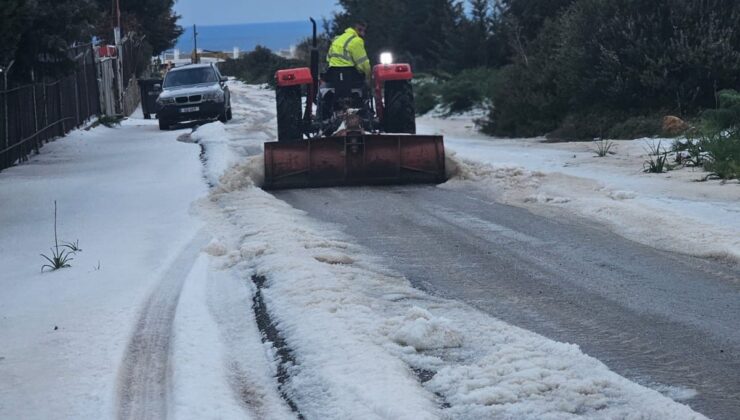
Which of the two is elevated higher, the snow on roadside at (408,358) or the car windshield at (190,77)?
the car windshield at (190,77)

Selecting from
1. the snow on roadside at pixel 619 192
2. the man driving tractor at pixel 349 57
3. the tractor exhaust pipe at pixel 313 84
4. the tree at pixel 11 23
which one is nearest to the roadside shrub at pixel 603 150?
the snow on roadside at pixel 619 192

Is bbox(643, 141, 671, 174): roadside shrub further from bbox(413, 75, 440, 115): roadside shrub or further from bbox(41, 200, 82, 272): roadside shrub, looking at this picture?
bbox(413, 75, 440, 115): roadside shrub

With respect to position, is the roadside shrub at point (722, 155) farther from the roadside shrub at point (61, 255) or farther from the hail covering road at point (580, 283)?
the roadside shrub at point (61, 255)

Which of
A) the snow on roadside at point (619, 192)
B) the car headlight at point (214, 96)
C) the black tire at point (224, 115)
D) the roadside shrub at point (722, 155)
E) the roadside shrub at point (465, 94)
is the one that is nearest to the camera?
the snow on roadside at point (619, 192)

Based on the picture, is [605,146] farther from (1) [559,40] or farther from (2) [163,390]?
(2) [163,390]

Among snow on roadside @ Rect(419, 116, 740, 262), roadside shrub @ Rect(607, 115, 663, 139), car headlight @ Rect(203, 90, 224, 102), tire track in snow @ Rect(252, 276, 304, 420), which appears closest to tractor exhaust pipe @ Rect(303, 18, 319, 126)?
snow on roadside @ Rect(419, 116, 740, 262)

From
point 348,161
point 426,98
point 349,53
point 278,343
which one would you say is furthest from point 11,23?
point 426,98

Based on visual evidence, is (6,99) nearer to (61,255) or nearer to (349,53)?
(349,53)

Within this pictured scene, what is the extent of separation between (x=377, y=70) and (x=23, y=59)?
624 centimetres

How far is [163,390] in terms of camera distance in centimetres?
541

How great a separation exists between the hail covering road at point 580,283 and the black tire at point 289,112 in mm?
4400

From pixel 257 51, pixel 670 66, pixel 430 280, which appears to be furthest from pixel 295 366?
pixel 257 51

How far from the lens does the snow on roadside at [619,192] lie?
9.09 meters

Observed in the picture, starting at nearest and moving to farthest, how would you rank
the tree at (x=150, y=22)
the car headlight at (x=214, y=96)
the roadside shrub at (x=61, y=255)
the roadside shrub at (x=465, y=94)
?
the roadside shrub at (x=61, y=255) < the car headlight at (x=214, y=96) < the roadside shrub at (x=465, y=94) < the tree at (x=150, y=22)
